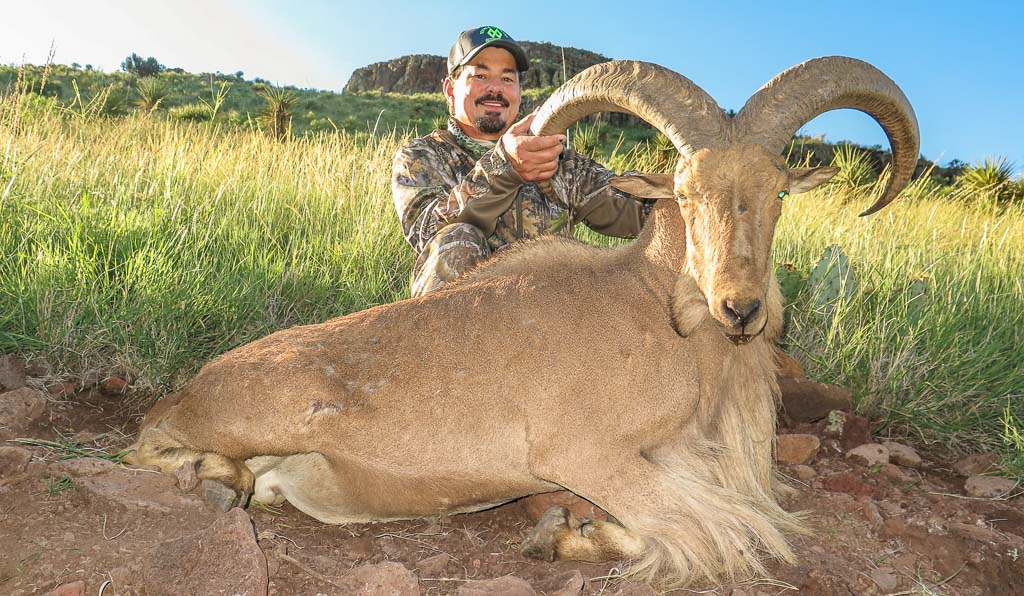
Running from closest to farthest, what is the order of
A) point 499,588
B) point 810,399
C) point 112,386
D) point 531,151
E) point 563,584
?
1. point 499,588
2. point 563,584
3. point 531,151
4. point 112,386
5. point 810,399

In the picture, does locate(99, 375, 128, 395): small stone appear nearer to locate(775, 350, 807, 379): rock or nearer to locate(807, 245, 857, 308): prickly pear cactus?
locate(775, 350, 807, 379): rock

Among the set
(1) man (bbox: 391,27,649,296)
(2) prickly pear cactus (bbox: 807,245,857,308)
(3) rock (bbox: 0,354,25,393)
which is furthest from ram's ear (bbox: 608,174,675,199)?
(3) rock (bbox: 0,354,25,393)

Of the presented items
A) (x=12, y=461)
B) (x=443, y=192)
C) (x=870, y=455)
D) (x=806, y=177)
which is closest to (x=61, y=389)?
(x=12, y=461)

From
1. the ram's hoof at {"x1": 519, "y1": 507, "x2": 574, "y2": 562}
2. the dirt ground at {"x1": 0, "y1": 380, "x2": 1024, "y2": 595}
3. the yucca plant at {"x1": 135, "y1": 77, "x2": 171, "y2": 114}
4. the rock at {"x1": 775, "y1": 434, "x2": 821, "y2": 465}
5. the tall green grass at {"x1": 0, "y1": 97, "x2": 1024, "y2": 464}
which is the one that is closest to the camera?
the dirt ground at {"x1": 0, "y1": 380, "x2": 1024, "y2": 595}

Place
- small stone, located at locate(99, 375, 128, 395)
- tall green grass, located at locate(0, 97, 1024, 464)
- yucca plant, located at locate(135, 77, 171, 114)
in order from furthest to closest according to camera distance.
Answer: yucca plant, located at locate(135, 77, 171, 114)
tall green grass, located at locate(0, 97, 1024, 464)
small stone, located at locate(99, 375, 128, 395)

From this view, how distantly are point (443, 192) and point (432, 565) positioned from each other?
2.85 metres

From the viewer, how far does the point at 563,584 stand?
10.00 feet

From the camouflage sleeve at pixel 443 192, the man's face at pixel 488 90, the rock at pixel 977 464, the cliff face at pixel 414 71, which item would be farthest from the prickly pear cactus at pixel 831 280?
the cliff face at pixel 414 71

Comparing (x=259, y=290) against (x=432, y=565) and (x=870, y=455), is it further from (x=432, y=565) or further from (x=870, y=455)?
(x=870, y=455)

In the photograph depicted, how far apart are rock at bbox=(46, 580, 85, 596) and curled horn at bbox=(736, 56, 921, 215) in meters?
3.17

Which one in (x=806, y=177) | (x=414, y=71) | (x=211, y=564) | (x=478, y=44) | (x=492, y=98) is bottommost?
(x=211, y=564)

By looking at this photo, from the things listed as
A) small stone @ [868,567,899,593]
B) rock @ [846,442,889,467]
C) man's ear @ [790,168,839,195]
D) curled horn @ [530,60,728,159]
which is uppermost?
curled horn @ [530,60,728,159]

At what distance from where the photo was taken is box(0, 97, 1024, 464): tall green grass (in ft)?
15.8

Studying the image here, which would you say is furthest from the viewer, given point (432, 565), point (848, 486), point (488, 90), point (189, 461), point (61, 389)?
point (488, 90)
